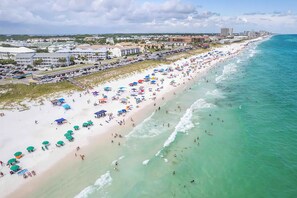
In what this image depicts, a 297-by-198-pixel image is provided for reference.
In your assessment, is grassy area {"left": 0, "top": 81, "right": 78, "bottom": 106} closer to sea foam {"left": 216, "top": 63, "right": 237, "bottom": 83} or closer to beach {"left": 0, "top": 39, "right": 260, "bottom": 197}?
beach {"left": 0, "top": 39, "right": 260, "bottom": 197}

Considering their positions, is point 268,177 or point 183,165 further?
point 183,165

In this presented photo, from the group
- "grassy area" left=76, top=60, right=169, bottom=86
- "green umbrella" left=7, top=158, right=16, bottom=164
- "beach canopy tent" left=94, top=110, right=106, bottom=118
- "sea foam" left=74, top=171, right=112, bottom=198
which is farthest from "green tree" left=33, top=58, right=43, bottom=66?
"sea foam" left=74, top=171, right=112, bottom=198

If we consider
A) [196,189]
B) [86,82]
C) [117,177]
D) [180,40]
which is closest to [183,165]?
[196,189]

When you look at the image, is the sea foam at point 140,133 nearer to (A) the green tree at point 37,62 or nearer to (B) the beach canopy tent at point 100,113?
(B) the beach canopy tent at point 100,113

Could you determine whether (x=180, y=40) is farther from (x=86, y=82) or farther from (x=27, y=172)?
(x=27, y=172)

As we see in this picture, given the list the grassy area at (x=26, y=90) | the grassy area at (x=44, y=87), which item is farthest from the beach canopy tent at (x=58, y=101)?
the grassy area at (x=26, y=90)
